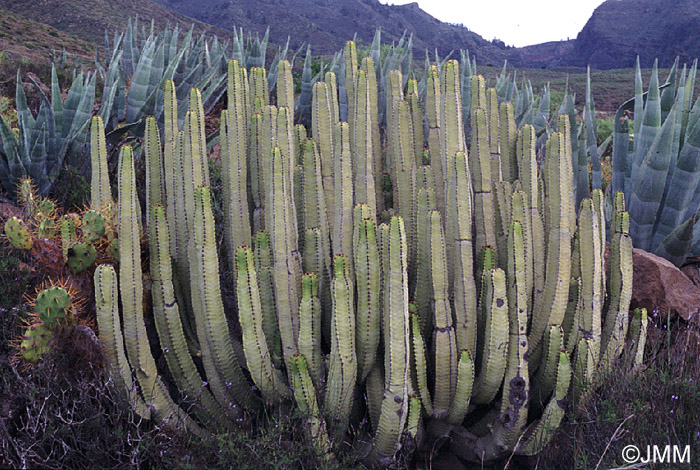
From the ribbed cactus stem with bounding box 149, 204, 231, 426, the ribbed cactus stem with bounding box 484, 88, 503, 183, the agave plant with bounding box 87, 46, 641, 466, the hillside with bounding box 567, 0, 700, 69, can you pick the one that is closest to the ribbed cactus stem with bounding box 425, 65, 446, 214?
the agave plant with bounding box 87, 46, 641, 466

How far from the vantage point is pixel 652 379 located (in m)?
2.47

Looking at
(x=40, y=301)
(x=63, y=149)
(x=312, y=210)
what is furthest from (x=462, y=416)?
(x=63, y=149)

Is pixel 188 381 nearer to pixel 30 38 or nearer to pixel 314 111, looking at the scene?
pixel 314 111

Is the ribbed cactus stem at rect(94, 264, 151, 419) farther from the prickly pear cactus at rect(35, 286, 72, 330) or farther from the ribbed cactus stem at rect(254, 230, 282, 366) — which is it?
the ribbed cactus stem at rect(254, 230, 282, 366)

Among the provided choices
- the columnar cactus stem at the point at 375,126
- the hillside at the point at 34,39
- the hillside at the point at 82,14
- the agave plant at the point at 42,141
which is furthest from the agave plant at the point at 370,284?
the hillside at the point at 82,14

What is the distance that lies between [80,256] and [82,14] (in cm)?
4255

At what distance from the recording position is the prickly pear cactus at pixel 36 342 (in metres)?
2.27

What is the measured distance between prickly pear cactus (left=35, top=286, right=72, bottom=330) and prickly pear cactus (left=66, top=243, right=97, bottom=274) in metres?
0.31

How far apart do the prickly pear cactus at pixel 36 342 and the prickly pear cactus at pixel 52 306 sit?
0.09ft

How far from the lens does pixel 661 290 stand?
310cm

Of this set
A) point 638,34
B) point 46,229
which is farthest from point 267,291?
point 638,34

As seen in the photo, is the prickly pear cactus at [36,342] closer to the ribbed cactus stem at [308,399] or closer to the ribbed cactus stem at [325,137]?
the ribbed cactus stem at [308,399]

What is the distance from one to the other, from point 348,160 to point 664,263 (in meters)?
2.05

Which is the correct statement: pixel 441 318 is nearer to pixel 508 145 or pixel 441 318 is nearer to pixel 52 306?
pixel 508 145
